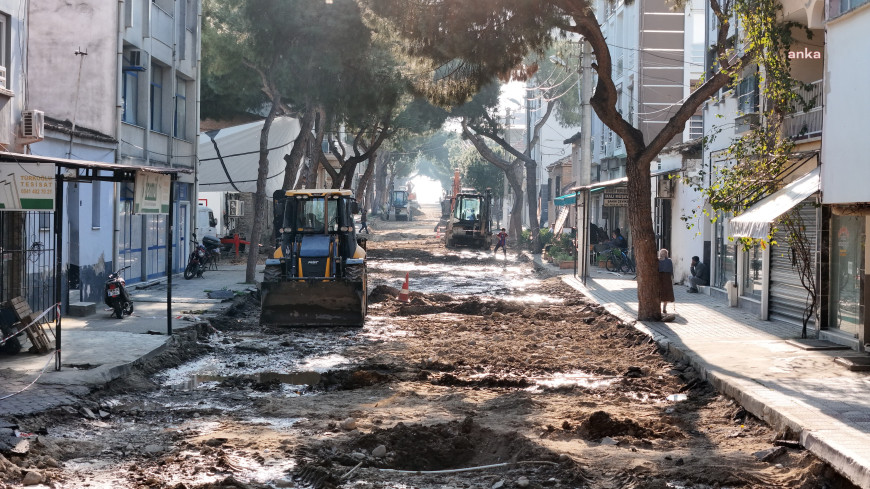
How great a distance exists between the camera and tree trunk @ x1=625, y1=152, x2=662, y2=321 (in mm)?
17078

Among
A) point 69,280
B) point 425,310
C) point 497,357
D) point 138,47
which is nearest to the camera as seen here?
point 497,357

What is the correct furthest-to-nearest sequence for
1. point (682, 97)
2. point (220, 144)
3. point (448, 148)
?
point (448, 148) < point (682, 97) < point (220, 144)

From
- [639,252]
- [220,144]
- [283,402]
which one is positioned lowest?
[283,402]

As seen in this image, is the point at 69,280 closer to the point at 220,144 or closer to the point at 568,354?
the point at 568,354

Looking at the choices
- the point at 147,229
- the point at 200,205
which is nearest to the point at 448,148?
the point at 200,205

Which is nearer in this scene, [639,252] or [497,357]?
[497,357]

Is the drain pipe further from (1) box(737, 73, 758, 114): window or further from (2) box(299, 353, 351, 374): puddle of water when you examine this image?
(1) box(737, 73, 758, 114): window

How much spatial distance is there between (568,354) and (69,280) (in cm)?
998

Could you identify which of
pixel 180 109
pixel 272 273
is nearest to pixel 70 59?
pixel 272 273

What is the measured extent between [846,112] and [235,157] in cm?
2444

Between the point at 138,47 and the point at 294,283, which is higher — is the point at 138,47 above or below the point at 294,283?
above

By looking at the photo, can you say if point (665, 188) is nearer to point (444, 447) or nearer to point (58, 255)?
point (58, 255)

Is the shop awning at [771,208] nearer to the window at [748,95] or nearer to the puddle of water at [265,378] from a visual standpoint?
the window at [748,95]

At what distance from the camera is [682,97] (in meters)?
35.8
